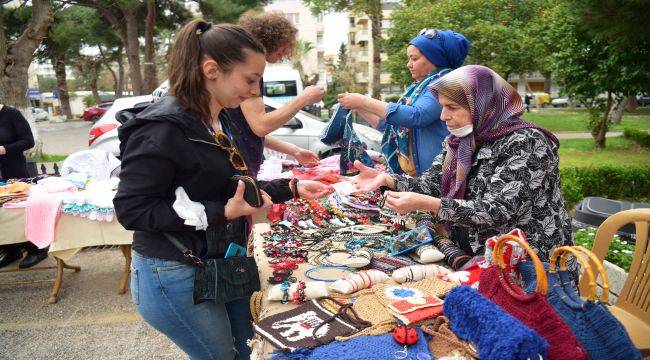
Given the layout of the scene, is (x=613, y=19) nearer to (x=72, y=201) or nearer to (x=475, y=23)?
(x=72, y=201)

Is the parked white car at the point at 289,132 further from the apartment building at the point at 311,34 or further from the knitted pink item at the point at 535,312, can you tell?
the apartment building at the point at 311,34

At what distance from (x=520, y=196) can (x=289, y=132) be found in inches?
270

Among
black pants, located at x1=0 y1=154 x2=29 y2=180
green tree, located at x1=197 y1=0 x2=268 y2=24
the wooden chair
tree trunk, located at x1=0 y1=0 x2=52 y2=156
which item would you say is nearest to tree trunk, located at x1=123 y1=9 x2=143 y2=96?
green tree, located at x1=197 y1=0 x2=268 y2=24

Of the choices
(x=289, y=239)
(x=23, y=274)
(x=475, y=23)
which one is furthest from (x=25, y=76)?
(x=475, y=23)

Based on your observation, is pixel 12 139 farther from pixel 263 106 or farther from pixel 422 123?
pixel 422 123

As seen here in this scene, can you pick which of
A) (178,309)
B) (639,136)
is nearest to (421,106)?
(178,309)

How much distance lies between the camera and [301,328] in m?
1.53

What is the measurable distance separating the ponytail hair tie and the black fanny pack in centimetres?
67

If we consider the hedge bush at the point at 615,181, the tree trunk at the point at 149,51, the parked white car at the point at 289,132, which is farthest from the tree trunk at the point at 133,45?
the hedge bush at the point at 615,181

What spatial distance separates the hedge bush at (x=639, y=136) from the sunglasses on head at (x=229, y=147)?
43.4ft

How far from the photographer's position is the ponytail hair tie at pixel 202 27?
1572 millimetres

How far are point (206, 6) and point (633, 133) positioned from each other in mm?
14272

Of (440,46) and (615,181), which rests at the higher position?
(440,46)

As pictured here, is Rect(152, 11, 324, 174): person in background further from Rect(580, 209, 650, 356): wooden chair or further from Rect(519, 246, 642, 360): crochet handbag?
Rect(580, 209, 650, 356): wooden chair
